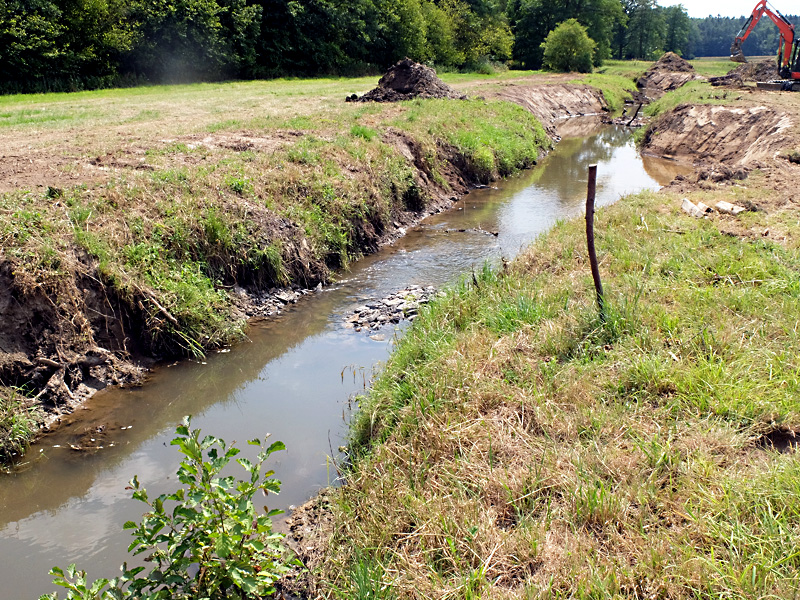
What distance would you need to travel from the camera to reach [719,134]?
70.6 feet

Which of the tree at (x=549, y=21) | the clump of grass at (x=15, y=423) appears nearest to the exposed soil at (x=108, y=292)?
the clump of grass at (x=15, y=423)

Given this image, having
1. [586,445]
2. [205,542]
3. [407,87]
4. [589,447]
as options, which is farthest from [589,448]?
[407,87]

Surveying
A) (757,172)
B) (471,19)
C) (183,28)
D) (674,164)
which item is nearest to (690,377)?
(757,172)

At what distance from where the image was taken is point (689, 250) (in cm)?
763

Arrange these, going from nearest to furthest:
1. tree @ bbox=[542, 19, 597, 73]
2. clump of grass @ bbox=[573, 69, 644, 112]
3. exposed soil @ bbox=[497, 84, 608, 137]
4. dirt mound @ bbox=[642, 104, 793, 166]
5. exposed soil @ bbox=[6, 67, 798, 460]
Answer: exposed soil @ bbox=[6, 67, 798, 460], dirt mound @ bbox=[642, 104, 793, 166], exposed soil @ bbox=[497, 84, 608, 137], clump of grass @ bbox=[573, 69, 644, 112], tree @ bbox=[542, 19, 597, 73]

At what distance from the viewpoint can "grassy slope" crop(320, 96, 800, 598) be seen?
11.0 ft

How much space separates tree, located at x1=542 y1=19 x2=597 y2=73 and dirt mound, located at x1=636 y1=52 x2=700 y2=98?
217 inches

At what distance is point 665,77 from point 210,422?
56506mm

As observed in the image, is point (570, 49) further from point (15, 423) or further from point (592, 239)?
point (15, 423)

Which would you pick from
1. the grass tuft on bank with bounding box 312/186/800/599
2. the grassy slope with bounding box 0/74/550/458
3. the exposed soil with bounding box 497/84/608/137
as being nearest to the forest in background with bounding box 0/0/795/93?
the grassy slope with bounding box 0/74/550/458

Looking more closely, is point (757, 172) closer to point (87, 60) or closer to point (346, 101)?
point (346, 101)

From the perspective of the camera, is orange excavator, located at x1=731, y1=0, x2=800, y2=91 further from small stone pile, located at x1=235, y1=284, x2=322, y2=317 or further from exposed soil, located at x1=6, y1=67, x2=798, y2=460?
small stone pile, located at x1=235, y1=284, x2=322, y2=317

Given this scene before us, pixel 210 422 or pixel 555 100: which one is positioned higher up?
pixel 555 100

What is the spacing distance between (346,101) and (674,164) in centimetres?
1248
